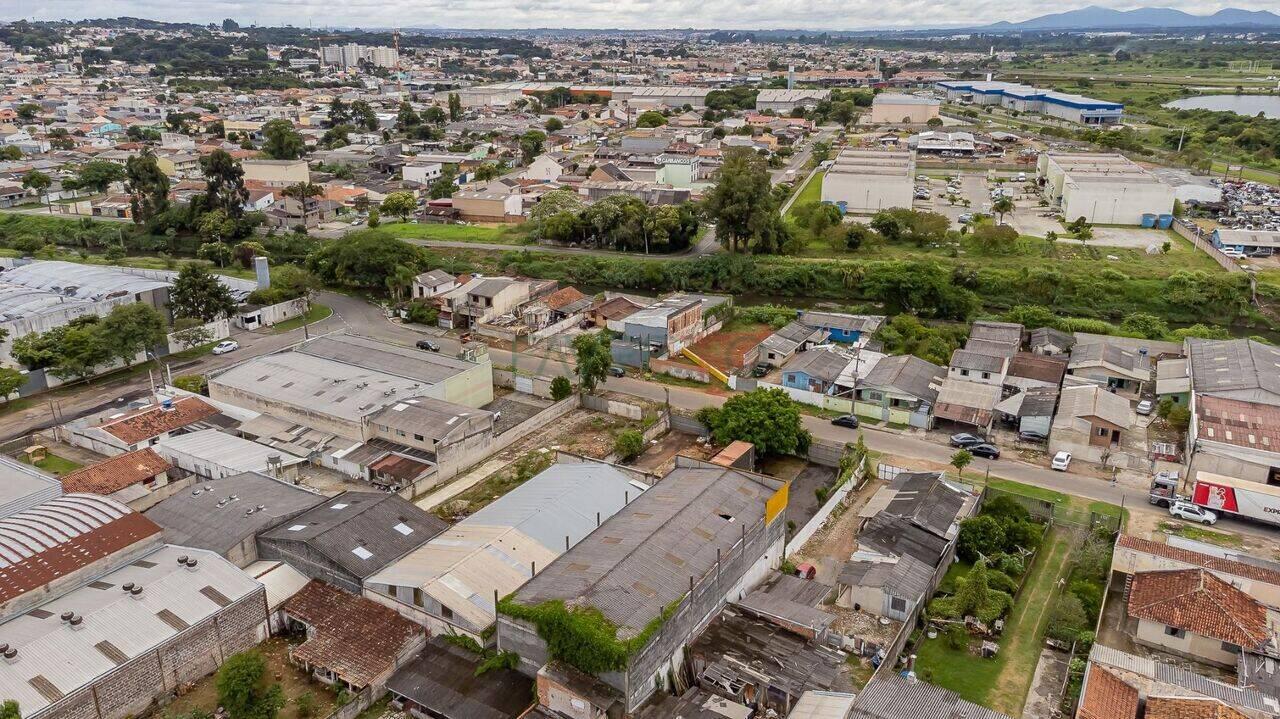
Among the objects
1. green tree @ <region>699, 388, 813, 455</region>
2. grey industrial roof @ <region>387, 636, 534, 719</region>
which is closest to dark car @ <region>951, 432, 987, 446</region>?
green tree @ <region>699, 388, 813, 455</region>

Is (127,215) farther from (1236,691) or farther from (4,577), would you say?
(1236,691)

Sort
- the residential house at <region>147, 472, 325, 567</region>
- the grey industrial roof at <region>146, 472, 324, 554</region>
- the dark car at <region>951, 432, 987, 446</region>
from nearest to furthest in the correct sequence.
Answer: the residential house at <region>147, 472, 325, 567</region> → the grey industrial roof at <region>146, 472, 324, 554</region> → the dark car at <region>951, 432, 987, 446</region>

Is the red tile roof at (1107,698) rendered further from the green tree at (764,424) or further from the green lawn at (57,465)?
the green lawn at (57,465)

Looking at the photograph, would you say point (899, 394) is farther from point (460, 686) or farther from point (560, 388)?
point (460, 686)

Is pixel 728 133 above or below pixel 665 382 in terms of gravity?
above

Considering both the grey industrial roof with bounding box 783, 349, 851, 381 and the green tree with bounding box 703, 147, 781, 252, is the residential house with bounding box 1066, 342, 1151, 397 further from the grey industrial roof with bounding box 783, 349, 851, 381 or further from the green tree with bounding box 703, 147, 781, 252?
the green tree with bounding box 703, 147, 781, 252

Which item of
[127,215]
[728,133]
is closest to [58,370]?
[127,215]

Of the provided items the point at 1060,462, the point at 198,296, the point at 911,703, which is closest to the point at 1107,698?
the point at 911,703
